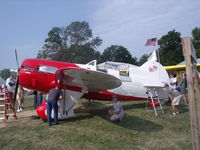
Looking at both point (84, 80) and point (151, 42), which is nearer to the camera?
point (84, 80)

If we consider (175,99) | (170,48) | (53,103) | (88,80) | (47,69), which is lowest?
(175,99)

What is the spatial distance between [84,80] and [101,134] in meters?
2.09

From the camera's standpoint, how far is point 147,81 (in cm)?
869

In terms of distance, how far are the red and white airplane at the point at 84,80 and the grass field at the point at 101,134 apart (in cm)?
97

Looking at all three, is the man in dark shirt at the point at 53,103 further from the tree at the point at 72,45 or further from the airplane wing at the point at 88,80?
the tree at the point at 72,45

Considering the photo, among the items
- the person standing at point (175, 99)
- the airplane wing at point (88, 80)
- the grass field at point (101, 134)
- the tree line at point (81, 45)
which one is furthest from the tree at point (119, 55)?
the grass field at point (101, 134)

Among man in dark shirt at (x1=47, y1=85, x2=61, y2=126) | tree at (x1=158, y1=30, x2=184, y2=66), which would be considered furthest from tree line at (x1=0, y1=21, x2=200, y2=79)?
man in dark shirt at (x1=47, y1=85, x2=61, y2=126)

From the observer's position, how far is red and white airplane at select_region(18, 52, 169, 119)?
19.5ft

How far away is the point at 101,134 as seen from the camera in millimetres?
5047

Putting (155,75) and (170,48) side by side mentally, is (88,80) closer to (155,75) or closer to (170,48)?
(155,75)

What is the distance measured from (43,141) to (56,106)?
171 centimetres

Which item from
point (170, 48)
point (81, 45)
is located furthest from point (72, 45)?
point (170, 48)

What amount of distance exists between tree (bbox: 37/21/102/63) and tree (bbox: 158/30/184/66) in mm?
19025

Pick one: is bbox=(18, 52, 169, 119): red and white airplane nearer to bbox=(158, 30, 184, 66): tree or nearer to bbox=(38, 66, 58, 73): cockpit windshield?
bbox=(38, 66, 58, 73): cockpit windshield
